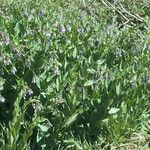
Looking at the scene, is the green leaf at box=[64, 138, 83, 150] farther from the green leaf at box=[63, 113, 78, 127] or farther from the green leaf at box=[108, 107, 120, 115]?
the green leaf at box=[108, 107, 120, 115]

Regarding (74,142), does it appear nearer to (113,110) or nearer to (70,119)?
(70,119)

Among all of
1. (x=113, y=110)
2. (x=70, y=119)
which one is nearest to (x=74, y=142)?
(x=70, y=119)

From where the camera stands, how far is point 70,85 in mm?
3338

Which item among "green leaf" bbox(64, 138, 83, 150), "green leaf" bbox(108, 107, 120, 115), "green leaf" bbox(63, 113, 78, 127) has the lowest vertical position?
"green leaf" bbox(64, 138, 83, 150)

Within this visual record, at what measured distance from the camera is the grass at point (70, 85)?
3.25m

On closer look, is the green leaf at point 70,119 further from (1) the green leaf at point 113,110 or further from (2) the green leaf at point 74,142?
(1) the green leaf at point 113,110

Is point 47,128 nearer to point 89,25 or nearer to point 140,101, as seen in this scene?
point 140,101

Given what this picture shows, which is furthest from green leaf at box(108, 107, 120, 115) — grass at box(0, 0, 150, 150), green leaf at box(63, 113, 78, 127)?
green leaf at box(63, 113, 78, 127)

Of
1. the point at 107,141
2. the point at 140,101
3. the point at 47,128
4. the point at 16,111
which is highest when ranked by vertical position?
the point at 16,111

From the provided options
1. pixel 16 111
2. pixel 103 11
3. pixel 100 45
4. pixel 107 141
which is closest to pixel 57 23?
pixel 100 45

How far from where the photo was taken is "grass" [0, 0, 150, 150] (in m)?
3.25

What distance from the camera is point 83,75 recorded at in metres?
3.64

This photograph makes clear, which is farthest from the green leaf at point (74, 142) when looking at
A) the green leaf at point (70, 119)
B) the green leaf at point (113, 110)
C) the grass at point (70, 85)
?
the green leaf at point (113, 110)

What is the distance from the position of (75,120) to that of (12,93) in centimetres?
57
